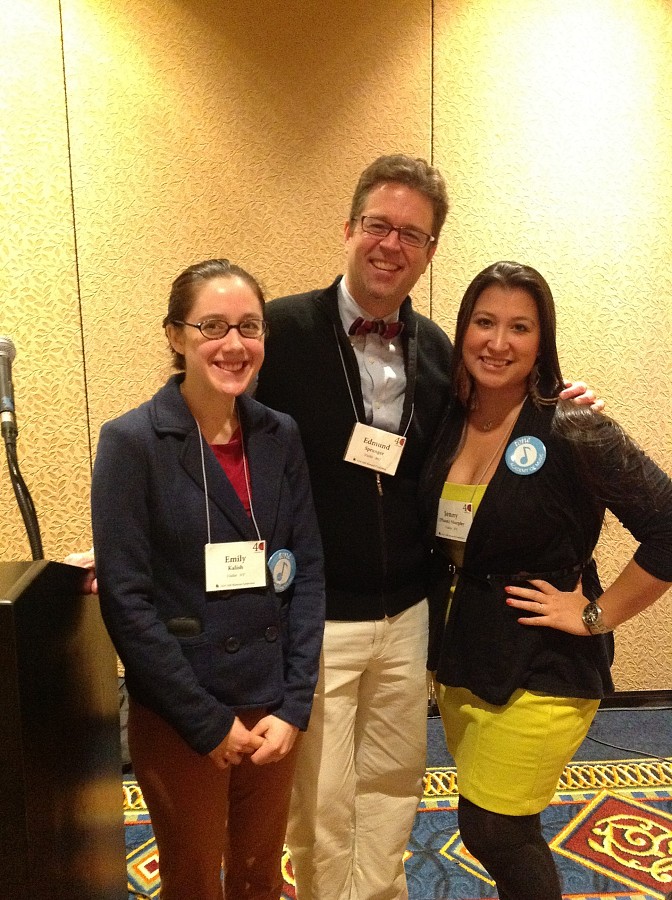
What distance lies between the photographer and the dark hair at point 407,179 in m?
1.60

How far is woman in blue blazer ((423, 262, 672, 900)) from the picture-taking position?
1438 mm

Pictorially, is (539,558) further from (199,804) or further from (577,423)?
(199,804)

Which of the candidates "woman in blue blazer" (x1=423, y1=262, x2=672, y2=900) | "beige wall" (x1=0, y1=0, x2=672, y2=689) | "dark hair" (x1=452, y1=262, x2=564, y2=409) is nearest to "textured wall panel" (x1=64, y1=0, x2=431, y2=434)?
"beige wall" (x1=0, y1=0, x2=672, y2=689)

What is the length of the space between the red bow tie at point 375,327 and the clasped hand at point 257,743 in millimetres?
895

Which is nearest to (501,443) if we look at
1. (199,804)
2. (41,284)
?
(199,804)

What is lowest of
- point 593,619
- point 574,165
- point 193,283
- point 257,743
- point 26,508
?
point 257,743

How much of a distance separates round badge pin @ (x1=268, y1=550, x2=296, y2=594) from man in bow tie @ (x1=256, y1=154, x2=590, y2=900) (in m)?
0.23

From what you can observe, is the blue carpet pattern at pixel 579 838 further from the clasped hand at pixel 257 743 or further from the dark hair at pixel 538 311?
the dark hair at pixel 538 311

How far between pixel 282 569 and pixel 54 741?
536 millimetres

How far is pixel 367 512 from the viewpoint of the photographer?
1.62 metres

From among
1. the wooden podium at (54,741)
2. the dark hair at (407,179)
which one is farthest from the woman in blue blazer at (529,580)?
the wooden podium at (54,741)

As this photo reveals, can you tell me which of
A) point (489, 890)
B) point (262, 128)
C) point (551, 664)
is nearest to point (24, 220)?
point (262, 128)

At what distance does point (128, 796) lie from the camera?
94.7 inches

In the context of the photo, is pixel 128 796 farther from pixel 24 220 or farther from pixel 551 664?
pixel 24 220
